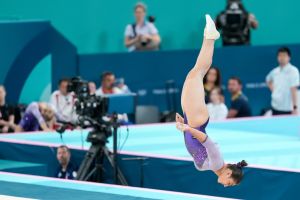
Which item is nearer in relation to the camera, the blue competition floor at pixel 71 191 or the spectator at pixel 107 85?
the blue competition floor at pixel 71 191

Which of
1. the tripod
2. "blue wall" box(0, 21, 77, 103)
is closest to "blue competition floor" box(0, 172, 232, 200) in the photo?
the tripod

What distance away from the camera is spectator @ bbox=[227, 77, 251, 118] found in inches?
552

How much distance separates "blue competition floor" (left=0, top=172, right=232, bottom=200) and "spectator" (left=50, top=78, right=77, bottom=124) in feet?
13.0

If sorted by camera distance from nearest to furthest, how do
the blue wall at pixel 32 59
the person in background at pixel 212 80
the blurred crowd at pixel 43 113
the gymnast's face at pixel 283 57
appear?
the blurred crowd at pixel 43 113 < the person in background at pixel 212 80 < the blue wall at pixel 32 59 < the gymnast's face at pixel 283 57

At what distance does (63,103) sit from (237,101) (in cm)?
260

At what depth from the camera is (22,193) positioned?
851cm

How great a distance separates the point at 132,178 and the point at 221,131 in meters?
2.81

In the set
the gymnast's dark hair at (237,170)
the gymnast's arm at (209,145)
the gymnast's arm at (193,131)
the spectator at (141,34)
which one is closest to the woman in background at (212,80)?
the spectator at (141,34)

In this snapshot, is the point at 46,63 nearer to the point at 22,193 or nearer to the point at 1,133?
the point at 1,133

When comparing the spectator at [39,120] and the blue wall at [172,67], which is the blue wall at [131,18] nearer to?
the blue wall at [172,67]

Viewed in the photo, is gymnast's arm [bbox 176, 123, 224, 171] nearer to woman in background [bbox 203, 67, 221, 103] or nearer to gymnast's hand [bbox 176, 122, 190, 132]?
gymnast's hand [bbox 176, 122, 190, 132]

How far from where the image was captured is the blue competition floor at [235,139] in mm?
11070

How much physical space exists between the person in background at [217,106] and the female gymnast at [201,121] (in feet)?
17.6

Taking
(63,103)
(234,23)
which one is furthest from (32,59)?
(234,23)
